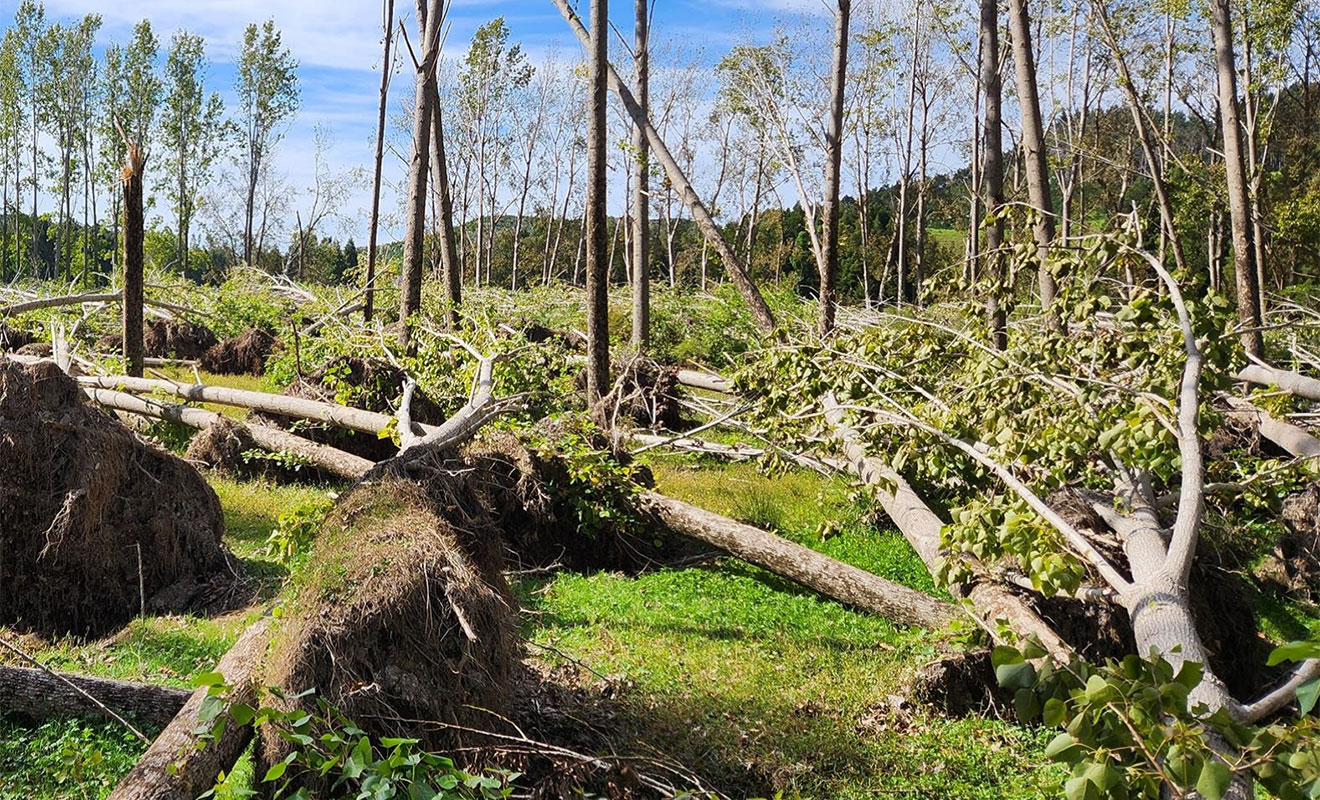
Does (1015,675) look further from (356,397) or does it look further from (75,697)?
(356,397)

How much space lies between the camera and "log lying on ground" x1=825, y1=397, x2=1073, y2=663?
5824 millimetres

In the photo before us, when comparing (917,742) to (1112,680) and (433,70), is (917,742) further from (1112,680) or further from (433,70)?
(433,70)

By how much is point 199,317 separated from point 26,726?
17248 millimetres

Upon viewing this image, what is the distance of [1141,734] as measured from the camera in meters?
2.28

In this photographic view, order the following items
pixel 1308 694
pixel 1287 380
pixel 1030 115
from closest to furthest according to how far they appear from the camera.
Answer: pixel 1308 694 < pixel 1287 380 < pixel 1030 115

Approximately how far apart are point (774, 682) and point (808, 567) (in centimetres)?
168

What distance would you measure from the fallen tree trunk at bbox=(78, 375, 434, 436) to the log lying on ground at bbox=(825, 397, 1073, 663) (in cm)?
405

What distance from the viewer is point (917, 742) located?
569 centimetres

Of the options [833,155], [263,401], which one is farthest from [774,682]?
[833,155]

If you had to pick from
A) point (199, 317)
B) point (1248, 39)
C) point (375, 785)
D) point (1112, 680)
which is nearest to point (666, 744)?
point (375, 785)

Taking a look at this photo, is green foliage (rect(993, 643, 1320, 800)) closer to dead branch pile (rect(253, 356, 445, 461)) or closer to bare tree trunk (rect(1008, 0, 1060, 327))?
bare tree trunk (rect(1008, 0, 1060, 327))

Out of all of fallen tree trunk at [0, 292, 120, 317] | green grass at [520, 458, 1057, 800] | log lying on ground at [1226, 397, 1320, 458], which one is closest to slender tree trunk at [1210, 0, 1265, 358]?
log lying on ground at [1226, 397, 1320, 458]

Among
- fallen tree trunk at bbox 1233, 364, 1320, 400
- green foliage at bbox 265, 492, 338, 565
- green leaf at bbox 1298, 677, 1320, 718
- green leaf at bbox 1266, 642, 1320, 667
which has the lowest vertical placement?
green foliage at bbox 265, 492, 338, 565

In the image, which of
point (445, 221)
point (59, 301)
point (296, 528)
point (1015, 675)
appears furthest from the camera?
point (445, 221)
